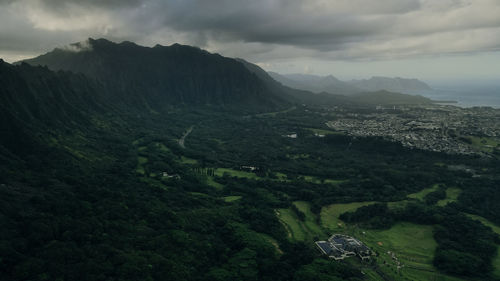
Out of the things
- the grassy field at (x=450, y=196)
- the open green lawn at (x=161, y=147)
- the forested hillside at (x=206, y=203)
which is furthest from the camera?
the open green lawn at (x=161, y=147)

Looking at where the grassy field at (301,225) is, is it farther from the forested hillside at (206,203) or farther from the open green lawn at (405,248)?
the open green lawn at (405,248)

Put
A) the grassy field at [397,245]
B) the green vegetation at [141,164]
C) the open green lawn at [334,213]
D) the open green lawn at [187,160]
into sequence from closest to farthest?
1. the grassy field at [397,245]
2. the open green lawn at [334,213]
3. the green vegetation at [141,164]
4. the open green lawn at [187,160]

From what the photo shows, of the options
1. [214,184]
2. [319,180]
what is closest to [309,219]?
[319,180]

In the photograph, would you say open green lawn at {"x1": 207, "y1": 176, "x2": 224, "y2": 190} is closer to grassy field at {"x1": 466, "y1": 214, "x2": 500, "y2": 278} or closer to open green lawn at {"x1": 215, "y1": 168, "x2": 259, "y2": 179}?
open green lawn at {"x1": 215, "y1": 168, "x2": 259, "y2": 179}

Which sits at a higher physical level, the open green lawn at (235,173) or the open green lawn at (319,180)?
the open green lawn at (235,173)

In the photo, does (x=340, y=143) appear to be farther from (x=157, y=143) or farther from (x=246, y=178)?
(x=157, y=143)

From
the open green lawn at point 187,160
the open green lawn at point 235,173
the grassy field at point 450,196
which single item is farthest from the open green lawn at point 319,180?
the open green lawn at point 187,160

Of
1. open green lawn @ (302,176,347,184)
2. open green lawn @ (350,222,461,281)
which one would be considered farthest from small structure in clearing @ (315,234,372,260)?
open green lawn @ (302,176,347,184)

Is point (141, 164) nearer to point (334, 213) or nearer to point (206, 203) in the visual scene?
point (206, 203)
